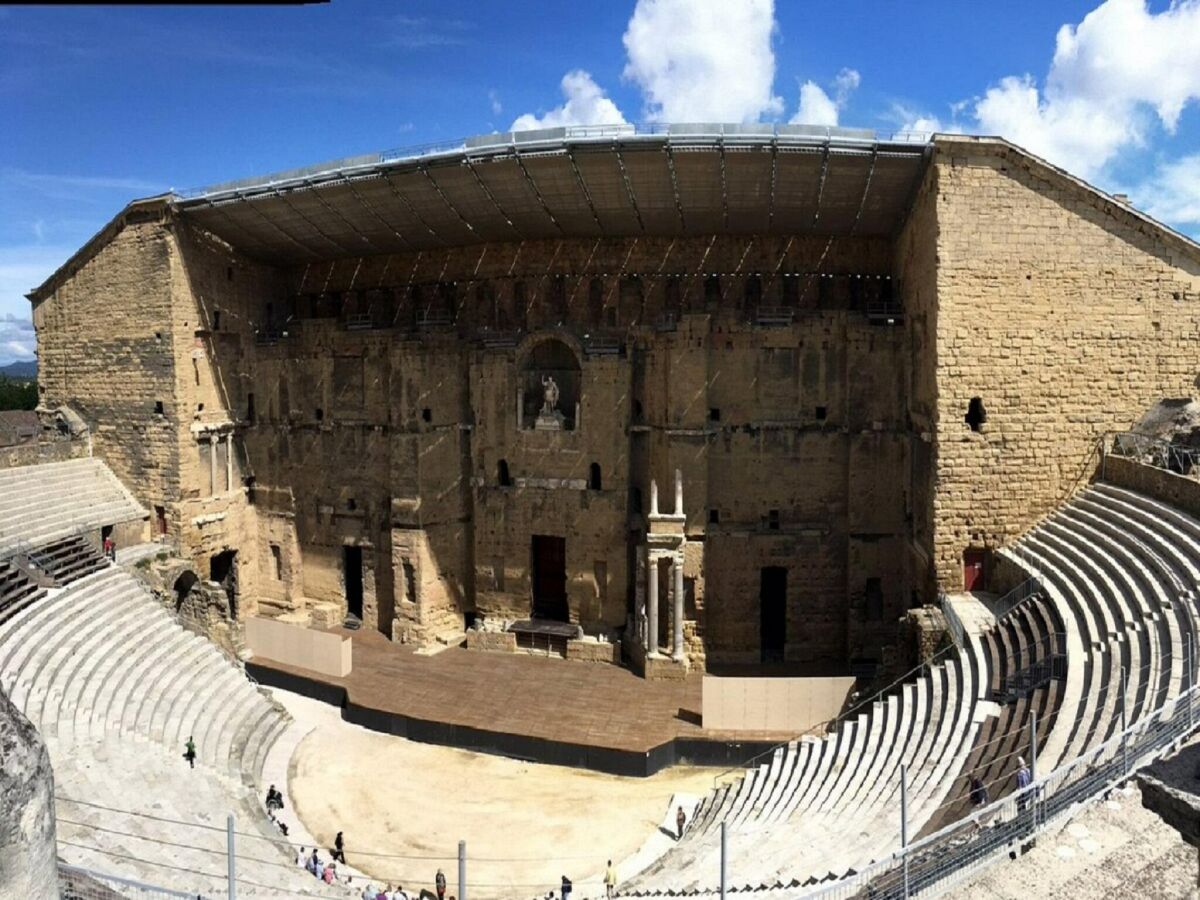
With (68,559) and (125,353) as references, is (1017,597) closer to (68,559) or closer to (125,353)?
(68,559)

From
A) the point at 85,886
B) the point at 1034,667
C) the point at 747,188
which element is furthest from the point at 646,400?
the point at 85,886

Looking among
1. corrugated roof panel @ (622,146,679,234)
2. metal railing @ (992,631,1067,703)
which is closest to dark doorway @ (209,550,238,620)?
corrugated roof panel @ (622,146,679,234)

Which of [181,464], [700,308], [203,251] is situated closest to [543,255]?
[700,308]

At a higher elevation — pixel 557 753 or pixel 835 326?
pixel 835 326

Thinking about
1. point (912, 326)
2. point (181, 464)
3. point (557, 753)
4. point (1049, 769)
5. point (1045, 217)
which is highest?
point (1045, 217)

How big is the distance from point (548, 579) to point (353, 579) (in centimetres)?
817

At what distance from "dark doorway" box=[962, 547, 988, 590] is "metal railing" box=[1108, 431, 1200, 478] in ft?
14.0

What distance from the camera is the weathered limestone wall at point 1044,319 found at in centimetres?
2325

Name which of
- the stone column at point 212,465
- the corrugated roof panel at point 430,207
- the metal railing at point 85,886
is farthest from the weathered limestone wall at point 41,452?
the metal railing at point 85,886

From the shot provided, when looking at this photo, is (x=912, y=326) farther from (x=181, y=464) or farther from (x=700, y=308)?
(x=181, y=464)

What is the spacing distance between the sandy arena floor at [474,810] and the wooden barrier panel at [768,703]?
1588mm

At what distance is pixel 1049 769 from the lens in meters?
13.9

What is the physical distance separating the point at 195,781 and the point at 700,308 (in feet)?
67.5

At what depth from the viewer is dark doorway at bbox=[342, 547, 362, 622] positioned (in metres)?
34.4
